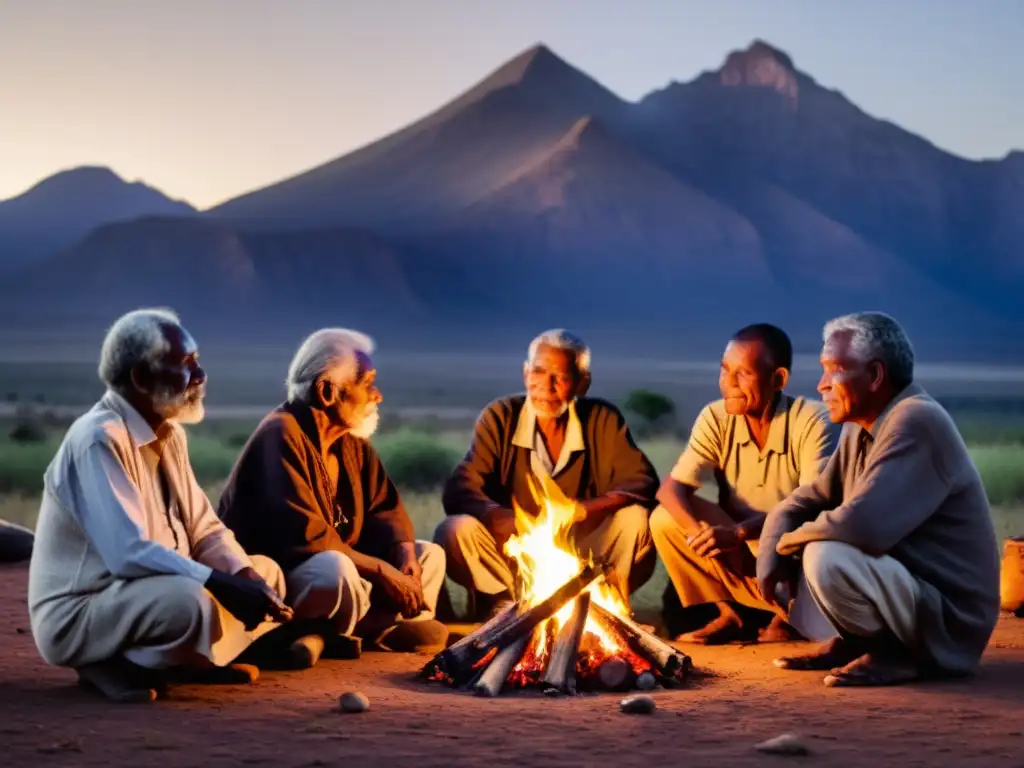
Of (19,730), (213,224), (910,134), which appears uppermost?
(910,134)

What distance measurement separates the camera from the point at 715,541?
715 centimetres

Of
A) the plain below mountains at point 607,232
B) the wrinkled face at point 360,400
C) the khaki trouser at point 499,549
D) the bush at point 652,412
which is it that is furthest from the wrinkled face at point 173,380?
the plain below mountains at point 607,232

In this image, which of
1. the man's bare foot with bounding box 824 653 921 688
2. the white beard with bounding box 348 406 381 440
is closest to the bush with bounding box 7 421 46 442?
the white beard with bounding box 348 406 381 440

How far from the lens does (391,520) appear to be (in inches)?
284

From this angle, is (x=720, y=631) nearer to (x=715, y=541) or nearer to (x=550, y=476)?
(x=715, y=541)

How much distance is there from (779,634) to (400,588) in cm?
205

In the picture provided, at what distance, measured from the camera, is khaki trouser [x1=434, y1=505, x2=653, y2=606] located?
25.5 feet

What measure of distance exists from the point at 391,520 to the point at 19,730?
2.42 meters

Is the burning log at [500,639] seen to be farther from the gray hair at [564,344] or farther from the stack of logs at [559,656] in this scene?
the gray hair at [564,344]

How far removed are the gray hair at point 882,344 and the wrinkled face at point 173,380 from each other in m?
2.70

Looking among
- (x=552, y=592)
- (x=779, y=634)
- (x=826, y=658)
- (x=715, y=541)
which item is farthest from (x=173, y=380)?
(x=779, y=634)

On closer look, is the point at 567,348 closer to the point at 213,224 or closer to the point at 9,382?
the point at 9,382

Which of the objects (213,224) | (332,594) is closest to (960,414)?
(213,224)

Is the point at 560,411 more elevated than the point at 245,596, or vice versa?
the point at 560,411
